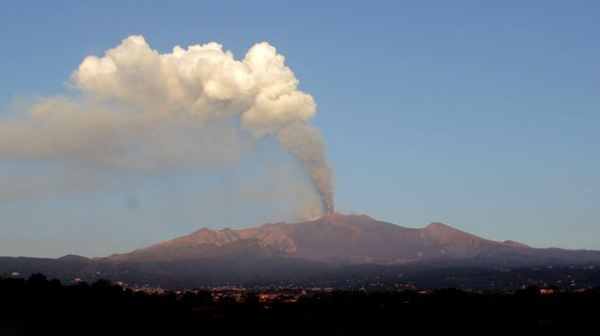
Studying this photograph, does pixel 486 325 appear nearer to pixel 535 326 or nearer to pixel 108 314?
pixel 535 326

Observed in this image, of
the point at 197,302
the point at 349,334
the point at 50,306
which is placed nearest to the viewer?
the point at 349,334

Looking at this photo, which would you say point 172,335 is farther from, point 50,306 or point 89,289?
point 89,289

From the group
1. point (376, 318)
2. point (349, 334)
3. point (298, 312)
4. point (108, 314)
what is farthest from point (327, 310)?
point (108, 314)

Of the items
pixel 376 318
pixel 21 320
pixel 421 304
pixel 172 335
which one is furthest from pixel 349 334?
pixel 21 320

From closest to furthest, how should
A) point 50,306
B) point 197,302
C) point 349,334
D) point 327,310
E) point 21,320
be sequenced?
1. point 349,334
2. point 21,320
3. point 50,306
4. point 327,310
5. point 197,302

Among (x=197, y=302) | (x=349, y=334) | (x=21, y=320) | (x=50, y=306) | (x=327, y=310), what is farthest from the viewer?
(x=197, y=302)

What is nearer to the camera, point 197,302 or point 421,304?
point 421,304
